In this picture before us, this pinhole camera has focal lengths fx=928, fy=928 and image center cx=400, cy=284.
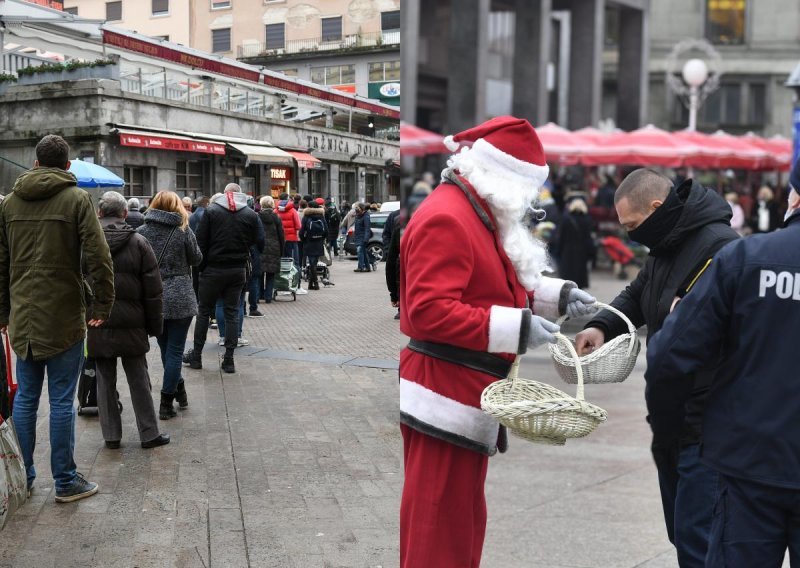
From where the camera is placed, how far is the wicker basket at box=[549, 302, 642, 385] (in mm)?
1007

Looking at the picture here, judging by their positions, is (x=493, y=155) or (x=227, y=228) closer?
(x=493, y=155)

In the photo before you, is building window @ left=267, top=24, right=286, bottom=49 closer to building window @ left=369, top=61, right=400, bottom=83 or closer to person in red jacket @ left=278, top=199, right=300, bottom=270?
building window @ left=369, top=61, right=400, bottom=83

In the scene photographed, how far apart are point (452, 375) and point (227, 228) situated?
3.90m

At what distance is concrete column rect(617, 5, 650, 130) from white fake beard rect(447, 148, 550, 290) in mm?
244

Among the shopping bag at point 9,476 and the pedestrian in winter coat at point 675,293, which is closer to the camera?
the pedestrian in winter coat at point 675,293

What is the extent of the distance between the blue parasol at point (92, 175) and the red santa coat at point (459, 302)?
1615mm

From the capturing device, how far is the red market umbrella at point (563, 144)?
4.91ft

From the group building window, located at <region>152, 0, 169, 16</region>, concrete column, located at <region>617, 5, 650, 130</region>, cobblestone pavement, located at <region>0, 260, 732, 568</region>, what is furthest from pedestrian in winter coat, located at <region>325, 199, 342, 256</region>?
concrete column, located at <region>617, 5, 650, 130</region>

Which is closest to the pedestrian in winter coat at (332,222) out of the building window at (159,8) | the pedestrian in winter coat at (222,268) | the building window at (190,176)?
the building window at (190,176)

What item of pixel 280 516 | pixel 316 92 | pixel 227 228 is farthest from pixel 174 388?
pixel 316 92

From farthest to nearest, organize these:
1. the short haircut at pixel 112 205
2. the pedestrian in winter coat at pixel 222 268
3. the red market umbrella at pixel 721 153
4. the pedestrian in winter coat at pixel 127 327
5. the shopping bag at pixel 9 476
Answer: the pedestrian in winter coat at pixel 222 268 → the pedestrian in winter coat at pixel 127 327 → the short haircut at pixel 112 205 → the shopping bag at pixel 9 476 → the red market umbrella at pixel 721 153

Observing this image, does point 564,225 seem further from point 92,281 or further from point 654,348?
point 92,281

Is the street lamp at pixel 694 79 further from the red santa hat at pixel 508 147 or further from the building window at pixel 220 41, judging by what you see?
the red santa hat at pixel 508 147

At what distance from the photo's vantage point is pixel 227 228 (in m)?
4.99
